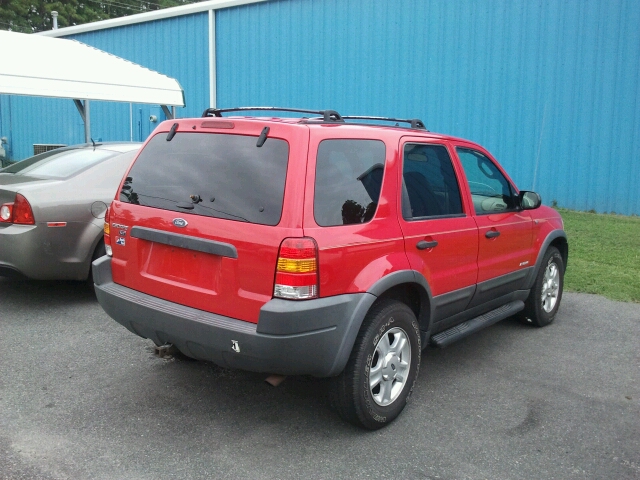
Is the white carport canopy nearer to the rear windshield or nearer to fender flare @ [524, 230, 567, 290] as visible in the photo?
the rear windshield

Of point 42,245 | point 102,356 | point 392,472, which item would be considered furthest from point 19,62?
point 392,472

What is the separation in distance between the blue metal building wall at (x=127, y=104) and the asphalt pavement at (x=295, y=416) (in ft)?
42.0

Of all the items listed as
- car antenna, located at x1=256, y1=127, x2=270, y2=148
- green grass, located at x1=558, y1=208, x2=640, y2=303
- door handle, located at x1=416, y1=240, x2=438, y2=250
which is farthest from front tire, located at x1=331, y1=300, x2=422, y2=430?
green grass, located at x1=558, y1=208, x2=640, y2=303

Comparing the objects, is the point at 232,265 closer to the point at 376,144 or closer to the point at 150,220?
the point at 150,220

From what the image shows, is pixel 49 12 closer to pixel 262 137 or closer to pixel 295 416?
pixel 262 137

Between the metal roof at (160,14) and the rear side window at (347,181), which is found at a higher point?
the metal roof at (160,14)

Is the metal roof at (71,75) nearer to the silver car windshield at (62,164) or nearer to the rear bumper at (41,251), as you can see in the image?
the silver car windshield at (62,164)

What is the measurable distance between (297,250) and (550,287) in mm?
3555

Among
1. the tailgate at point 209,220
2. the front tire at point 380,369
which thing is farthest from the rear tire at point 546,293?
the tailgate at point 209,220

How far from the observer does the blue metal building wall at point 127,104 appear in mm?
16922

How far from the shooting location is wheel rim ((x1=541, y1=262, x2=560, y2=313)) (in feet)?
18.9

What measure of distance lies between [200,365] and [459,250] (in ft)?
6.80

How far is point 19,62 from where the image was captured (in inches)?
374

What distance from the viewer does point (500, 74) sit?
42.0 ft
